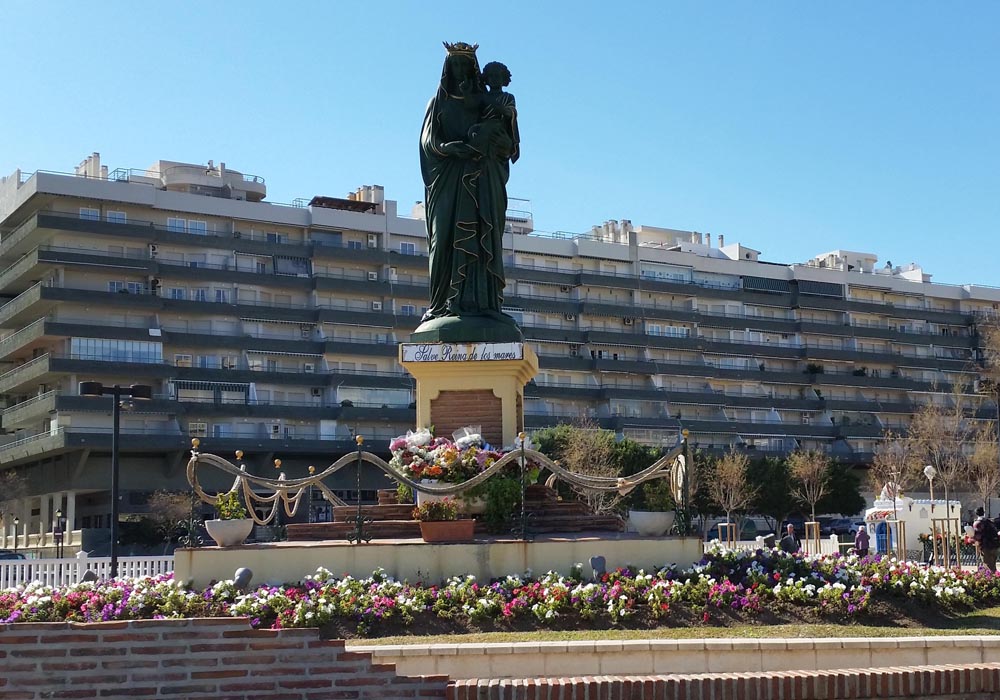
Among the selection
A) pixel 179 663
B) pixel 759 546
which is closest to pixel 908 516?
pixel 759 546

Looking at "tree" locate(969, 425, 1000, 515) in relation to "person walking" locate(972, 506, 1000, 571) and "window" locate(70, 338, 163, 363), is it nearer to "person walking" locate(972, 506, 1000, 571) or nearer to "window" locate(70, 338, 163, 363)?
"window" locate(70, 338, 163, 363)

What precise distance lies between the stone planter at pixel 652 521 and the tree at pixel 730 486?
64935 mm

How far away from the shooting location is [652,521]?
16516mm

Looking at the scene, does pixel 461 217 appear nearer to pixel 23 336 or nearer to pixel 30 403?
pixel 30 403

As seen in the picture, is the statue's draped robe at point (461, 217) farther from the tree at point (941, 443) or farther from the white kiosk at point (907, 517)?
the tree at point (941, 443)

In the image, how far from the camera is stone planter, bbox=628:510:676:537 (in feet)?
54.0

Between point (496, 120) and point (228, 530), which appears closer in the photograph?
point (228, 530)

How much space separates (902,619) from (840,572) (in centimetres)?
105

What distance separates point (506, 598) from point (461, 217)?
8654mm

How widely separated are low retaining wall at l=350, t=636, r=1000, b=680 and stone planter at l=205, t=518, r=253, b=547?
4.17 meters

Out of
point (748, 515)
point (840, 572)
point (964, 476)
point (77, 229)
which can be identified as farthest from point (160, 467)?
point (840, 572)

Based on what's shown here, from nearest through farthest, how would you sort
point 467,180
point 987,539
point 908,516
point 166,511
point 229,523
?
point 229,523, point 467,180, point 987,539, point 908,516, point 166,511

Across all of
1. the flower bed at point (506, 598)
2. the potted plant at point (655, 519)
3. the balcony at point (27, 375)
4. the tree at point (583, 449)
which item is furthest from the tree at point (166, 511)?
the flower bed at point (506, 598)

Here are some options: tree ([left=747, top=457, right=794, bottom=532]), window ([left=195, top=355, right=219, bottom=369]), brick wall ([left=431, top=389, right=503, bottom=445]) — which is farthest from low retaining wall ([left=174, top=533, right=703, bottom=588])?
tree ([left=747, top=457, right=794, bottom=532])
